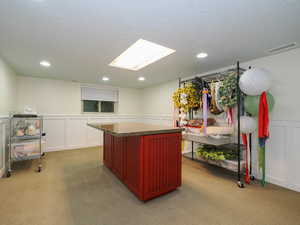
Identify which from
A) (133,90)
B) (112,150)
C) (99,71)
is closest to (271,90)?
(112,150)

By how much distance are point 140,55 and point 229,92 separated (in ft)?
5.85

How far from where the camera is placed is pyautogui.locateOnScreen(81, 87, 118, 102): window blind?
15.6 feet

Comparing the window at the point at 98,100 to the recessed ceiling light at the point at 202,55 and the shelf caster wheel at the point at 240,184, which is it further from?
the shelf caster wheel at the point at 240,184

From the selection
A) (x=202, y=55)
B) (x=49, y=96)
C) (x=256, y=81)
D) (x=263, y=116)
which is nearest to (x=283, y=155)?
(x=263, y=116)

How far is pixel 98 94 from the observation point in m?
5.00

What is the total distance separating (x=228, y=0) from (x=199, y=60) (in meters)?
1.45

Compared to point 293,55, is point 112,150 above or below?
below

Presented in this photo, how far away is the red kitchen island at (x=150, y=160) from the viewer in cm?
179

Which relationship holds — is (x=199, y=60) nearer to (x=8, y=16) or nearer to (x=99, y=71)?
(x=99, y=71)

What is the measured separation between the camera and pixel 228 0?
48.1 inches

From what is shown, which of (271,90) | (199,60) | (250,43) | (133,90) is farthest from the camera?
(133,90)

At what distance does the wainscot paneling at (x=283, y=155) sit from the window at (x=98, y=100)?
4.57 metres

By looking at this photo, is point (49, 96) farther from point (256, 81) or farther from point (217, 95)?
point (256, 81)

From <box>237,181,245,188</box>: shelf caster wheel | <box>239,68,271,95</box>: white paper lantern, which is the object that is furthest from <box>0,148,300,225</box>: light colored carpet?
<box>239,68,271,95</box>: white paper lantern
